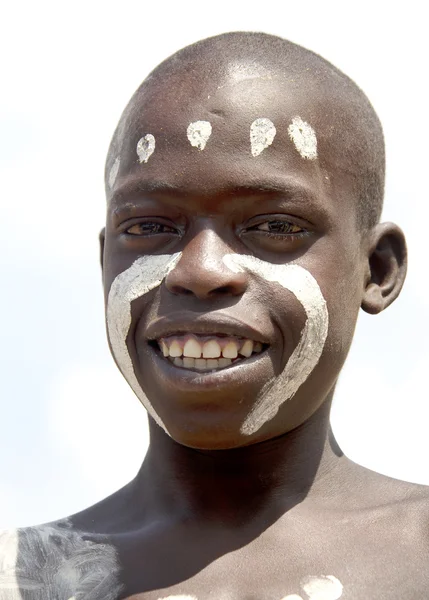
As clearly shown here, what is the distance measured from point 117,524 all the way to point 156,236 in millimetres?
1181

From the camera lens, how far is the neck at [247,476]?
4.97m

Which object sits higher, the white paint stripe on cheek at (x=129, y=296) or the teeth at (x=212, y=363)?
the white paint stripe on cheek at (x=129, y=296)

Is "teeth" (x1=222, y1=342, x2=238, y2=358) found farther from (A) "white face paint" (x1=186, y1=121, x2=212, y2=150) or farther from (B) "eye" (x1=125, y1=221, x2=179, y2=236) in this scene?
(A) "white face paint" (x1=186, y1=121, x2=212, y2=150)

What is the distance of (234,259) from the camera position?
4.66 metres

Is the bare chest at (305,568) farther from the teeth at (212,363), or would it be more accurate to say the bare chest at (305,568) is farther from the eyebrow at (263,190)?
the eyebrow at (263,190)

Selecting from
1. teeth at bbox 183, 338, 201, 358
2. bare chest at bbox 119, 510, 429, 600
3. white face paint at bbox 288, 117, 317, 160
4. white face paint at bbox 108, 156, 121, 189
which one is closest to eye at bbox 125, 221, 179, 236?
white face paint at bbox 108, 156, 121, 189

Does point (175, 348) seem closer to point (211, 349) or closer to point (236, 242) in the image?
point (211, 349)

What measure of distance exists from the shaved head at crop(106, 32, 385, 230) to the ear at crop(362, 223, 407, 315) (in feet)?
0.25

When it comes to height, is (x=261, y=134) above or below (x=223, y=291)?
above

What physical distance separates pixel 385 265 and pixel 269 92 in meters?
0.88

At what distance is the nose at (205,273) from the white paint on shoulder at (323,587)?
1052 millimetres

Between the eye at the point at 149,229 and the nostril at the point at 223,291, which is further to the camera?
the eye at the point at 149,229

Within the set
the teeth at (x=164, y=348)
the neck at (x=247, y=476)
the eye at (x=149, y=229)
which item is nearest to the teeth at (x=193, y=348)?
the teeth at (x=164, y=348)

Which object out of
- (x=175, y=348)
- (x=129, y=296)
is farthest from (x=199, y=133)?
(x=175, y=348)
